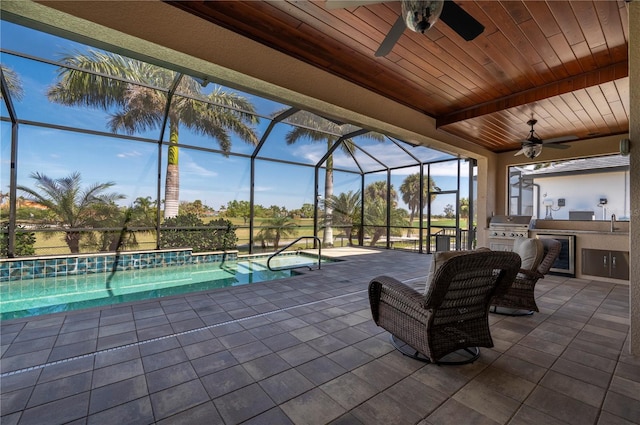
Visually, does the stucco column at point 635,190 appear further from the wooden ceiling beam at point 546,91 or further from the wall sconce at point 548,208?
the wall sconce at point 548,208

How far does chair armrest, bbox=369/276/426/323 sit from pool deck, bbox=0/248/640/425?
41cm

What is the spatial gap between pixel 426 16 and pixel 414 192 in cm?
801

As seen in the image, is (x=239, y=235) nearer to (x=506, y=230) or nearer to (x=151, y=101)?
(x=151, y=101)

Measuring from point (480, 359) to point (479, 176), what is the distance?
5.95m

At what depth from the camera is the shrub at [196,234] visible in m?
7.18

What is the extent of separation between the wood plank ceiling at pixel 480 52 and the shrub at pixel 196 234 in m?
5.73

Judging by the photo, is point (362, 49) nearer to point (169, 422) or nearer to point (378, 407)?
point (378, 407)

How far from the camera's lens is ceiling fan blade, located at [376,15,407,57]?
1967 millimetres

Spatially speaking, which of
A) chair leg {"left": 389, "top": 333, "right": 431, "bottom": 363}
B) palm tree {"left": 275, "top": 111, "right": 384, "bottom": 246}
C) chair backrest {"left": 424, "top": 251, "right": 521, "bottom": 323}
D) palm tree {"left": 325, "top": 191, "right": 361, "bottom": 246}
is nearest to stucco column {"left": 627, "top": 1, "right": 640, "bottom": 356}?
chair backrest {"left": 424, "top": 251, "right": 521, "bottom": 323}

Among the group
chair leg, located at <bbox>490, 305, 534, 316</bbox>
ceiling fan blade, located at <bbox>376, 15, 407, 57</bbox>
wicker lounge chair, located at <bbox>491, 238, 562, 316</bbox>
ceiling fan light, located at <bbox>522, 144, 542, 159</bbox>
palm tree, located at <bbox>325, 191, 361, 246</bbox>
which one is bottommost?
chair leg, located at <bbox>490, 305, 534, 316</bbox>

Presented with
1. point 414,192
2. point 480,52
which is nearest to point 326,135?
point 414,192

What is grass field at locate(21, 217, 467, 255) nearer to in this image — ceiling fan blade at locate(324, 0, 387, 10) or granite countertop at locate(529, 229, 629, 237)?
granite countertop at locate(529, 229, 629, 237)

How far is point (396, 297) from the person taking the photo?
2445 mm

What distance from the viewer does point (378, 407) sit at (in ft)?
5.82
